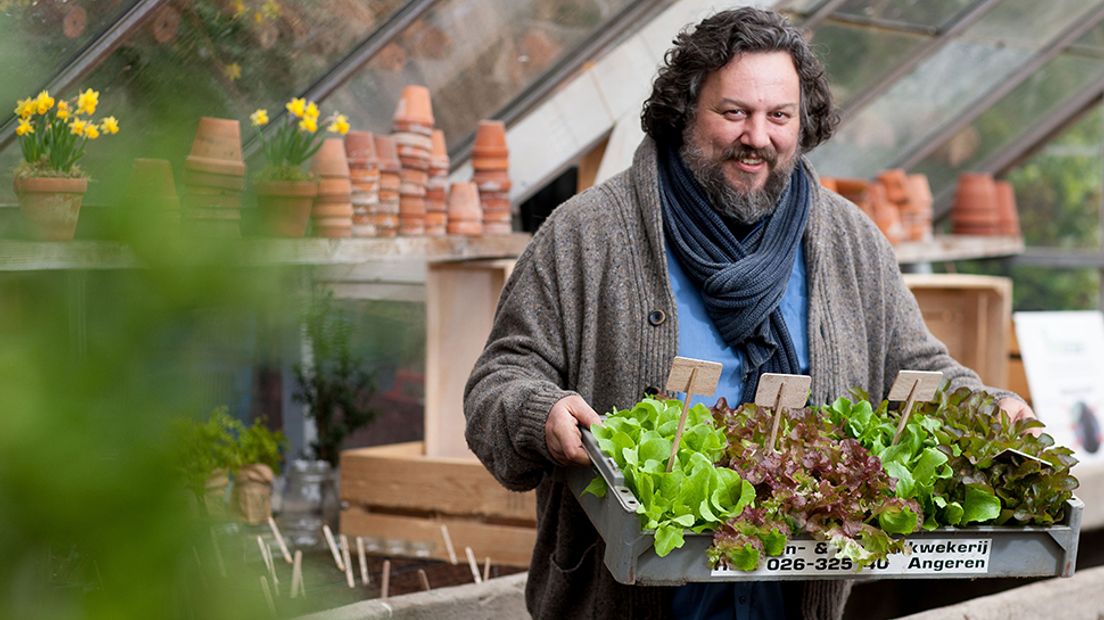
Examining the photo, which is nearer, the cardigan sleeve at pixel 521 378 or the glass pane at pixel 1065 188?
the cardigan sleeve at pixel 521 378

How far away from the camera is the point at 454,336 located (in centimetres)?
321

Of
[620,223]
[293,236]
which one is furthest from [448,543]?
[293,236]

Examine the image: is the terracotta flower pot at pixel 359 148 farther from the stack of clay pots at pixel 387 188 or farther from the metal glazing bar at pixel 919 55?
the metal glazing bar at pixel 919 55

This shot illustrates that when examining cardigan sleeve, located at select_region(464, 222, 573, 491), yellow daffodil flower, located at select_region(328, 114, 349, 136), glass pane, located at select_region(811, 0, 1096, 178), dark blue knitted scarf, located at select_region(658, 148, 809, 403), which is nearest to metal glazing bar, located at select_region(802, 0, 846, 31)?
Answer: glass pane, located at select_region(811, 0, 1096, 178)

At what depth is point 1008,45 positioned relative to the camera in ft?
16.8

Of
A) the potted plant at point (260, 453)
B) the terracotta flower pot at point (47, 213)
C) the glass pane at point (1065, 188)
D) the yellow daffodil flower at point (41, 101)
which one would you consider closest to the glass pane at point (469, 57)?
the potted plant at point (260, 453)

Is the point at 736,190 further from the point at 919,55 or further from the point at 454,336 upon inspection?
the point at 919,55

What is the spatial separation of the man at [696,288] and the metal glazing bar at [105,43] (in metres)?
0.60

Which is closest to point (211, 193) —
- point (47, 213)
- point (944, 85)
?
point (47, 213)

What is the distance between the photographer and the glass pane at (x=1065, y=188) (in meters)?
6.04

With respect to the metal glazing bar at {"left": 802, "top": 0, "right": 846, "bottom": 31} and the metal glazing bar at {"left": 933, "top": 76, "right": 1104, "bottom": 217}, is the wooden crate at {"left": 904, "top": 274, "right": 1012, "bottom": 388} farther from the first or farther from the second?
the metal glazing bar at {"left": 933, "top": 76, "right": 1104, "bottom": 217}

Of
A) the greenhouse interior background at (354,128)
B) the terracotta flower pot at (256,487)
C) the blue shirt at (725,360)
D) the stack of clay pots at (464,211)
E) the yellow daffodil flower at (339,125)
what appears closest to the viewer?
the greenhouse interior background at (354,128)

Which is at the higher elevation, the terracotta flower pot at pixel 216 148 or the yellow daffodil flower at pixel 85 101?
the yellow daffodil flower at pixel 85 101

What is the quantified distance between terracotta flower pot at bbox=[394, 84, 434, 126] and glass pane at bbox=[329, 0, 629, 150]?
6 cm
